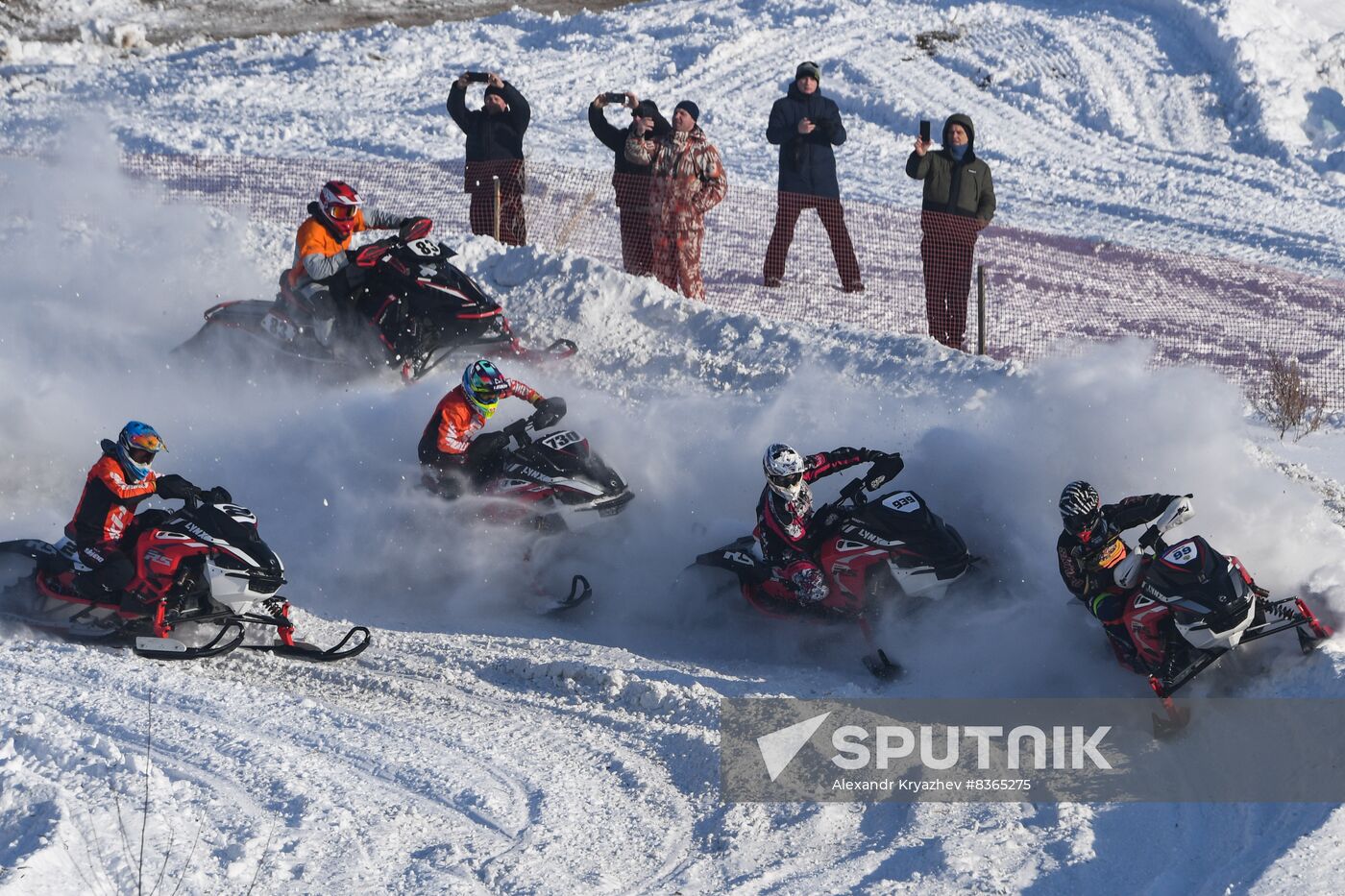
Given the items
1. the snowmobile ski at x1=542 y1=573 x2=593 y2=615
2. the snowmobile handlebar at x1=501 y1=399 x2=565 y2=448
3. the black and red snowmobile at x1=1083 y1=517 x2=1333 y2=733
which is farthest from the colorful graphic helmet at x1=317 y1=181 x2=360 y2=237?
the black and red snowmobile at x1=1083 y1=517 x2=1333 y2=733

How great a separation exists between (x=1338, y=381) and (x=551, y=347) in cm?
754

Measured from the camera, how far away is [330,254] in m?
13.4

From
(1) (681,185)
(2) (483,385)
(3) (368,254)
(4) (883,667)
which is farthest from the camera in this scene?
(1) (681,185)

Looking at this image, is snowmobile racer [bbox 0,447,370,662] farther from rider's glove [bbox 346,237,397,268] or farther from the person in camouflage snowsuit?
the person in camouflage snowsuit

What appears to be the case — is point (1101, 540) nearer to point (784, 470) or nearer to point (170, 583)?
point (784, 470)

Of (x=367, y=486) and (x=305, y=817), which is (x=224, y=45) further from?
(x=305, y=817)

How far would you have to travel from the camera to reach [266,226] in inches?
632

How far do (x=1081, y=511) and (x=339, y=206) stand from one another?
303 inches

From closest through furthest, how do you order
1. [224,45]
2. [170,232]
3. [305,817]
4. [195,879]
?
[195,879] → [305,817] → [170,232] → [224,45]

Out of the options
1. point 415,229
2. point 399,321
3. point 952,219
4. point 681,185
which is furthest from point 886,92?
point 399,321

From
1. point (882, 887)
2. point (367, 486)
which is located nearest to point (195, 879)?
point (882, 887)

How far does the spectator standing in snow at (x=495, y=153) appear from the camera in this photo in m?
15.3

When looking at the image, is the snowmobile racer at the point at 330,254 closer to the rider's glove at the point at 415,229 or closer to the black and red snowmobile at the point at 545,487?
the rider's glove at the point at 415,229

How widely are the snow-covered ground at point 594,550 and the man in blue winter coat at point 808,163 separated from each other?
1.79m
